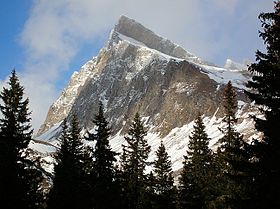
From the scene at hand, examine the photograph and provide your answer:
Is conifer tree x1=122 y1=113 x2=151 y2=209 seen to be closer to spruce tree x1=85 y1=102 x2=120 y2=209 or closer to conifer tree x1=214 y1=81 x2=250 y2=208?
conifer tree x1=214 y1=81 x2=250 y2=208

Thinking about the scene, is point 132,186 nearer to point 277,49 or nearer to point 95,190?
point 95,190

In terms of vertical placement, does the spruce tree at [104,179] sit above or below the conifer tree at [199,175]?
below

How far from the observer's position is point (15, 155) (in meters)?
28.8

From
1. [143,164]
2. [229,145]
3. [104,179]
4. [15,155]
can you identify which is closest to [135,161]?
[143,164]

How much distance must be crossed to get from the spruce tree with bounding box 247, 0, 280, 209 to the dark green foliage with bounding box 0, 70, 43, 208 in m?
14.8

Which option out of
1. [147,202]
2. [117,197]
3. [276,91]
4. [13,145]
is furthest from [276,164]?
[147,202]

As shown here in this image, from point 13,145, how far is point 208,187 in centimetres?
2151

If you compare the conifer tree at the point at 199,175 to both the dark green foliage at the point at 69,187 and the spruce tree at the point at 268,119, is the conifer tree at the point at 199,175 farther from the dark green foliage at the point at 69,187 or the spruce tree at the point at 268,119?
the spruce tree at the point at 268,119

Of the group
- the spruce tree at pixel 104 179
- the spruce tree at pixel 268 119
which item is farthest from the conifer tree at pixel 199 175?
the spruce tree at pixel 268 119

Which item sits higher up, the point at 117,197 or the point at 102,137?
the point at 102,137

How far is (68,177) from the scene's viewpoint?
33.3 m

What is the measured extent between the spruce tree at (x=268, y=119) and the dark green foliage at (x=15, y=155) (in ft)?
48.5

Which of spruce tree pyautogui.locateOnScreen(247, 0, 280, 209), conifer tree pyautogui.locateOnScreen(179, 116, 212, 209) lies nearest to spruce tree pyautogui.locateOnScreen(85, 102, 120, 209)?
conifer tree pyautogui.locateOnScreen(179, 116, 212, 209)

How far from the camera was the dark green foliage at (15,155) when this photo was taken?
89.1 feet
